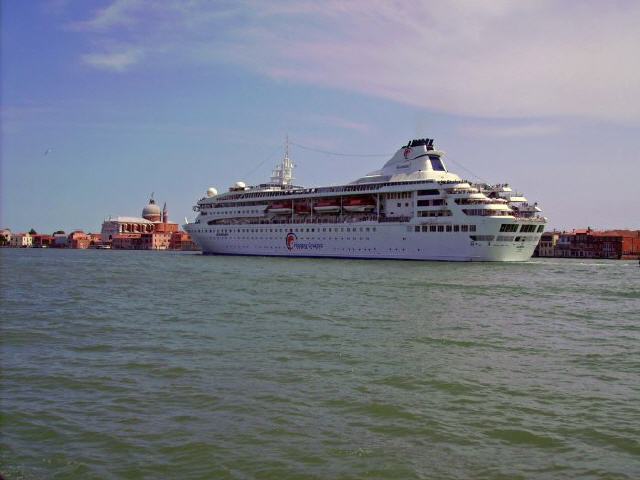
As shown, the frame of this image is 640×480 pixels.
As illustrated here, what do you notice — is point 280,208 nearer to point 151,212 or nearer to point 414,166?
point 414,166

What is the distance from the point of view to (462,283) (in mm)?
29859

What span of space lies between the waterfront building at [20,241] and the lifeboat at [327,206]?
12733 centimetres

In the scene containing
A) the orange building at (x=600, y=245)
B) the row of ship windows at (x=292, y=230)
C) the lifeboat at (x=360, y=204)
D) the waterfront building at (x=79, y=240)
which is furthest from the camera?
the waterfront building at (x=79, y=240)

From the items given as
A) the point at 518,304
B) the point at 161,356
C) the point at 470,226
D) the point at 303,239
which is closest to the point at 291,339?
the point at 161,356

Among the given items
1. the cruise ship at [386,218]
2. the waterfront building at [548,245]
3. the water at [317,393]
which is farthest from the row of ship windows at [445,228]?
the waterfront building at [548,245]

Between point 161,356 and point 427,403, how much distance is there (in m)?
5.59

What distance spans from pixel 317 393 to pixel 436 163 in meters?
50.8

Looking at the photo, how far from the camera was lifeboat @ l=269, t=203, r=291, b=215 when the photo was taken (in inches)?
2586

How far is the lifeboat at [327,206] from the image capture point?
2389 inches

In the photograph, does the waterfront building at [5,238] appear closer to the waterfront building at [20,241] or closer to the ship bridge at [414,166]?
the waterfront building at [20,241]

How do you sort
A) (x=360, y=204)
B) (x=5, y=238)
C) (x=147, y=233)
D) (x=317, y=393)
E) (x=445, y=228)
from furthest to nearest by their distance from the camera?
(x=5, y=238), (x=147, y=233), (x=360, y=204), (x=445, y=228), (x=317, y=393)

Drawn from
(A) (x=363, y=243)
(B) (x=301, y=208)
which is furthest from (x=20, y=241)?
(A) (x=363, y=243)

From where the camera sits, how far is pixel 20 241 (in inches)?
6353

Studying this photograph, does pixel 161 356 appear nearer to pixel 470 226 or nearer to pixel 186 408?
pixel 186 408
